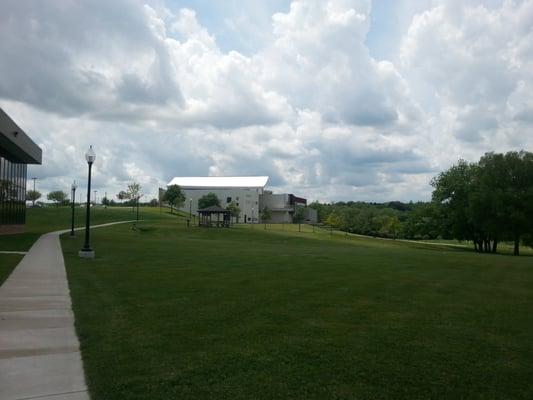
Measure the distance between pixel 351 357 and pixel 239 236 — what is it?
48.0 meters

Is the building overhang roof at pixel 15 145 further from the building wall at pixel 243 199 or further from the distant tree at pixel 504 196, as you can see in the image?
the building wall at pixel 243 199

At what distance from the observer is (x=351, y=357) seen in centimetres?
606

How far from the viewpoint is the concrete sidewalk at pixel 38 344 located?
4992mm

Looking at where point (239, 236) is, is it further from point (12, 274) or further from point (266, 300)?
point (266, 300)

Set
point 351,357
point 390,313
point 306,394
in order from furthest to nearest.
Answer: point 390,313, point 351,357, point 306,394

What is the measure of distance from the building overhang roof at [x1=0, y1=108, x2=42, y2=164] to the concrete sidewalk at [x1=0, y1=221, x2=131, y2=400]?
18860mm

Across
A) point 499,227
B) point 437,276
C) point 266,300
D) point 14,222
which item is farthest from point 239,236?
point 266,300

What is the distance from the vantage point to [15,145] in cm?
3186

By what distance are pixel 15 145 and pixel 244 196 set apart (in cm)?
8887

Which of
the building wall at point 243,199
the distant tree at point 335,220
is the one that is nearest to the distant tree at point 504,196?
the distant tree at point 335,220

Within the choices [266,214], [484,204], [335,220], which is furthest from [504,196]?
[266,214]

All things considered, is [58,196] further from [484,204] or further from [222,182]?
[484,204]

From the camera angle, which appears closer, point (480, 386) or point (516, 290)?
point (480, 386)

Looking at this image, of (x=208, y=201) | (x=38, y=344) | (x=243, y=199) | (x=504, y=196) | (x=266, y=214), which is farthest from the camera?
(x=243, y=199)
